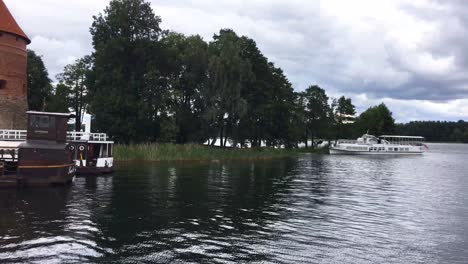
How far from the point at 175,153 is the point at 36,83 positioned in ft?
117

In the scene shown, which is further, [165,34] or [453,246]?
[165,34]

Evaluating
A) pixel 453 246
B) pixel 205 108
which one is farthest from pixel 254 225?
pixel 205 108

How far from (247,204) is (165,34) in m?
58.7

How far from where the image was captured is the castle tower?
2014 inches

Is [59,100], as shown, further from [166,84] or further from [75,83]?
[166,84]

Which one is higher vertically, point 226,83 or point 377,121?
point 226,83

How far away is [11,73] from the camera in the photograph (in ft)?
171

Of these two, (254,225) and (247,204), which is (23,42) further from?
(254,225)

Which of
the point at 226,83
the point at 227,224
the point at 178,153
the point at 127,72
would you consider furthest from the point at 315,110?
the point at 227,224

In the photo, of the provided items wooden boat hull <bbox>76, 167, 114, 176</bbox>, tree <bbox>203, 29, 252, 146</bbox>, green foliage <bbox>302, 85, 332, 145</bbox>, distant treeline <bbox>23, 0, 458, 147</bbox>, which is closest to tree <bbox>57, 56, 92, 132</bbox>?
distant treeline <bbox>23, 0, 458, 147</bbox>

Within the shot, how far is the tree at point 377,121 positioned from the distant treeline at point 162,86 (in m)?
57.2

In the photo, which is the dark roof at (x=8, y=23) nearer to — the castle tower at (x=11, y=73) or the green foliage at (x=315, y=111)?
the castle tower at (x=11, y=73)

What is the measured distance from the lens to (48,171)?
3231 cm

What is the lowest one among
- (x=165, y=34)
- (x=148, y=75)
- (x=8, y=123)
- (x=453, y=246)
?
(x=453, y=246)
